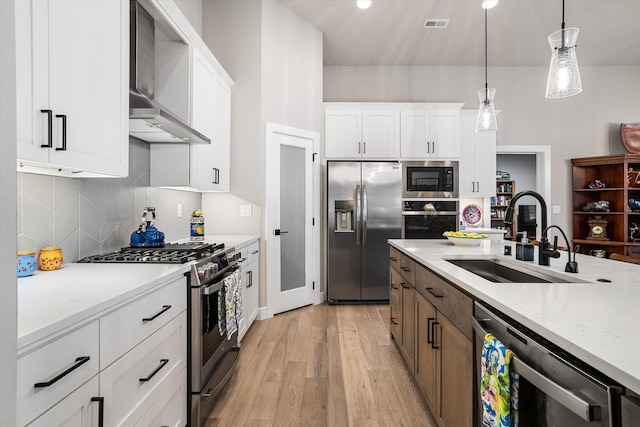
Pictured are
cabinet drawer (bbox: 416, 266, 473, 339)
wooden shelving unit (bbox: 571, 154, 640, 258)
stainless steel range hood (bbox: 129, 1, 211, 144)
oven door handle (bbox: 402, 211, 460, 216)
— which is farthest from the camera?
wooden shelving unit (bbox: 571, 154, 640, 258)

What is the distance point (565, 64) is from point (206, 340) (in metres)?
2.53

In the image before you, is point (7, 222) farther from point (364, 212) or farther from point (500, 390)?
point (364, 212)

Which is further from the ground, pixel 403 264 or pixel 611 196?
pixel 611 196

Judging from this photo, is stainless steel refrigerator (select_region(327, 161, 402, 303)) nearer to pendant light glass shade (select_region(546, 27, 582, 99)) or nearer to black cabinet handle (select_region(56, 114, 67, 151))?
pendant light glass shade (select_region(546, 27, 582, 99))

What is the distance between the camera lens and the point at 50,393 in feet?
2.95

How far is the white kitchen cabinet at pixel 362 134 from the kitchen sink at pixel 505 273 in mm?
2811

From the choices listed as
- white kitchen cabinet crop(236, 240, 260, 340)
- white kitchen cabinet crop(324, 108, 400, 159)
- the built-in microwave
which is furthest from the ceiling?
white kitchen cabinet crop(236, 240, 260, 340)

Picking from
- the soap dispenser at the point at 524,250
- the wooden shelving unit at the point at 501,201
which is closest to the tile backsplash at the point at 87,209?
the soap dispenser at the point at 524,250

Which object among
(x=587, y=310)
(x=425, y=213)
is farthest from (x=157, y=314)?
(x=425, y=213)

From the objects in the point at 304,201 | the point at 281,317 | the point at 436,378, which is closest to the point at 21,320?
the point at 436,378

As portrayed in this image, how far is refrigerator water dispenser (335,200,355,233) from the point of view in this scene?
179 inches

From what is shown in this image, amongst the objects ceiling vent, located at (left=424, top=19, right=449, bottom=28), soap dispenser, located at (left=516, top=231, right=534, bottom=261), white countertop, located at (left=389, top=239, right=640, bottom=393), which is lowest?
white countertop, located at (left=389, top=239, right=640, bottom=393)

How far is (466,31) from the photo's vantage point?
446cm

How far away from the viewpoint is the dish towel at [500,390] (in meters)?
0.99
